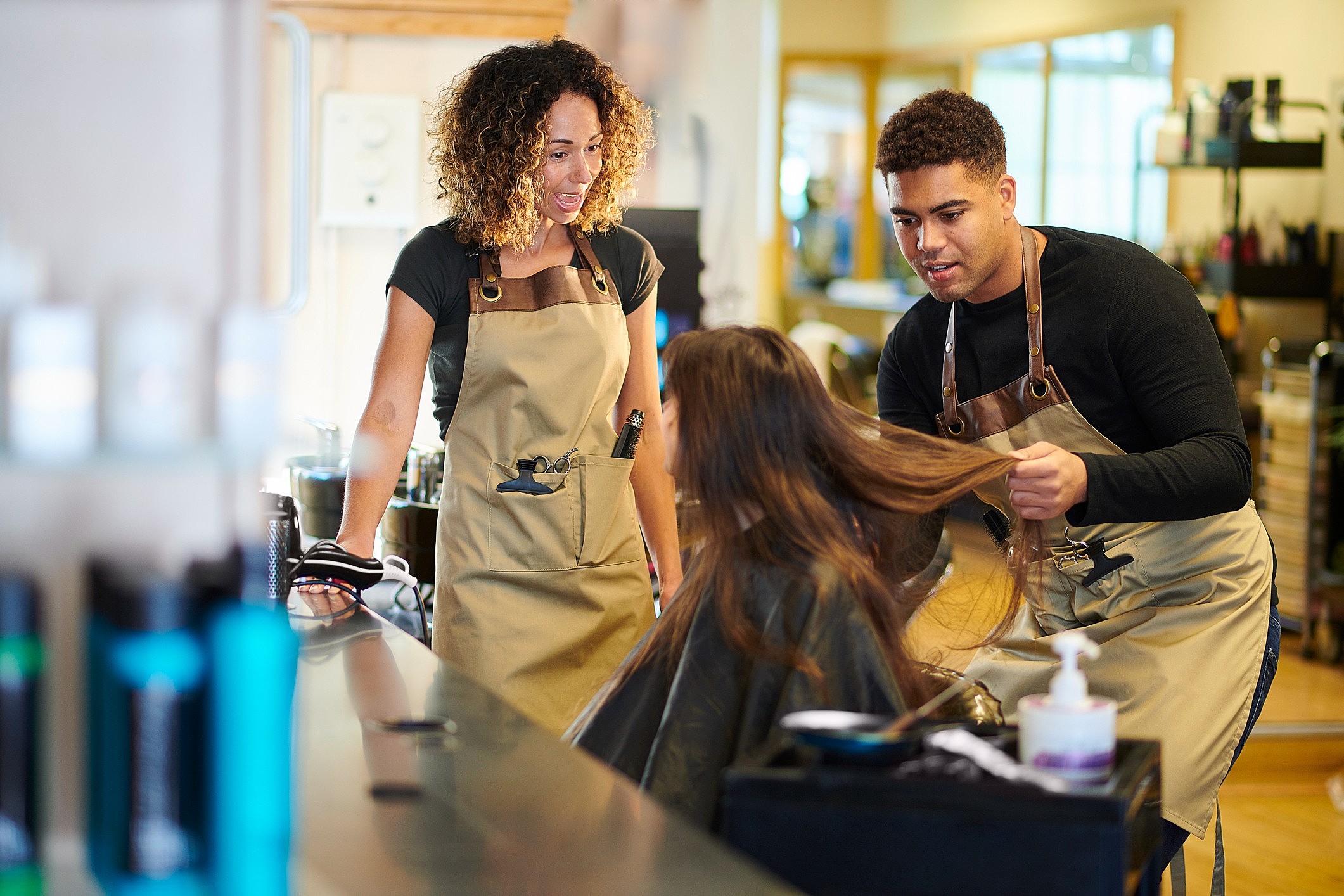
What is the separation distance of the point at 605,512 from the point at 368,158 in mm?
1894

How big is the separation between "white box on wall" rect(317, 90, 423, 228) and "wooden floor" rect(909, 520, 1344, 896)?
1925mm

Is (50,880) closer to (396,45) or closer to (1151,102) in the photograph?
(396,45)

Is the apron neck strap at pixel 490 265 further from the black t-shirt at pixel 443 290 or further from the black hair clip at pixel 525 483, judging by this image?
the black hair clip at pixel 525 483

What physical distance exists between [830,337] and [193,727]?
6.09 m

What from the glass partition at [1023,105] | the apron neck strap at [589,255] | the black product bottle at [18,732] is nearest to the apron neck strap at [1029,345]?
the apron neck strap at [589,255]

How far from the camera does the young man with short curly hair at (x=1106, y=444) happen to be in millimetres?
1825

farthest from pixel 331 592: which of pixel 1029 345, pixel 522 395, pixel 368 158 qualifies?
pixel 368 158

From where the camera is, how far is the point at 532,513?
2.07 metres

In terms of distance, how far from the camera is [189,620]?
100cm

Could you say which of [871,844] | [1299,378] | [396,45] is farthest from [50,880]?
[1299,378]

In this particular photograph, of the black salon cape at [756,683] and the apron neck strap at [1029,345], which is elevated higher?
the apron neck strap at [1029,345]

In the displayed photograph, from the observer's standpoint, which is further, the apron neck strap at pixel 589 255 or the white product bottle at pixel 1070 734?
the apron neck strap at pixel 589 255

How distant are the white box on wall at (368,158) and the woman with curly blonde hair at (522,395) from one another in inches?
59.4

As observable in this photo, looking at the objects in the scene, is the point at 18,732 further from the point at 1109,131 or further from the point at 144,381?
the point at 1109,131
